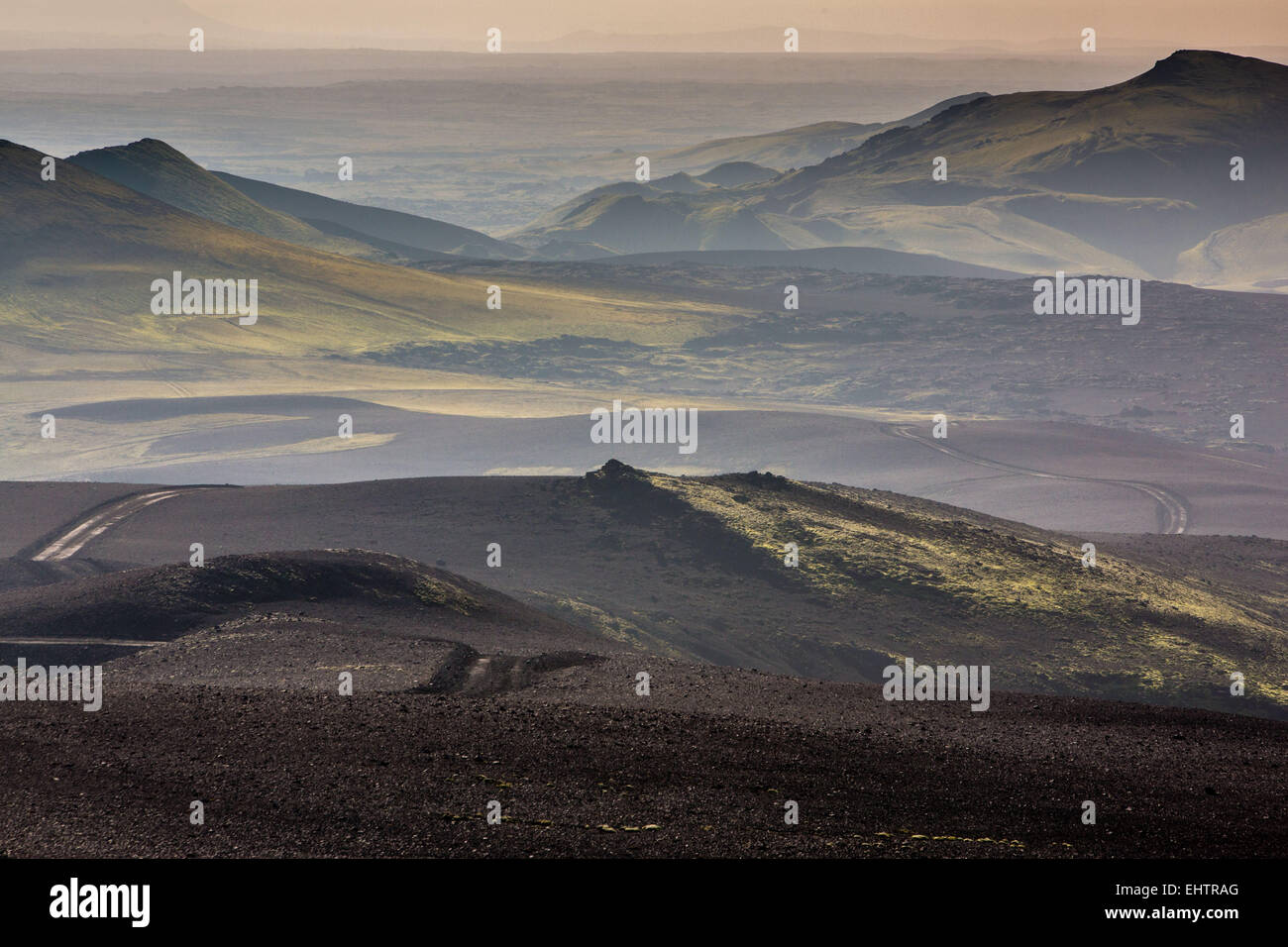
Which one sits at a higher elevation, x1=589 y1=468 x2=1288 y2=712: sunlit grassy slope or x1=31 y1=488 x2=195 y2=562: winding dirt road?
x1=31 y1=488 x2=195 y2=562: winding dirt road

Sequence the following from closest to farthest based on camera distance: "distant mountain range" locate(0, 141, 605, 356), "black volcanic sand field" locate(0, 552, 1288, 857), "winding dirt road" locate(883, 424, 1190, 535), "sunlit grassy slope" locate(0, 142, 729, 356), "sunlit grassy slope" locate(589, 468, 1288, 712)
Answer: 1. "black volcanic sand field" locate(0, 552, 1288, 857)
2. "sunlit grassy slope" locate(589, 468, 1288, 712)
3. "winding dirt road" locate(883, 424, 1190, 535)
4. "distant mountain range" locate(0, 141, 605, 356)
5. "sunlit grassy slope" locate(0, 142, 729, 356)

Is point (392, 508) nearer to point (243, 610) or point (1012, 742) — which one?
point (243, 610)

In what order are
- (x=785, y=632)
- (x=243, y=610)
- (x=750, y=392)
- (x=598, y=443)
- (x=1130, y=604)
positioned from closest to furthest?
(x=243, y=610), (x=785, y=632), (x=1130, y=604), (x=598, y=443), (x=750, y=392)

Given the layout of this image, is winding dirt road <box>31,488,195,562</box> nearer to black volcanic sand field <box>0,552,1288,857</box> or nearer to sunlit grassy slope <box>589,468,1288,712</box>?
sunlit grassy slope <box>589,468,1288,712</box>

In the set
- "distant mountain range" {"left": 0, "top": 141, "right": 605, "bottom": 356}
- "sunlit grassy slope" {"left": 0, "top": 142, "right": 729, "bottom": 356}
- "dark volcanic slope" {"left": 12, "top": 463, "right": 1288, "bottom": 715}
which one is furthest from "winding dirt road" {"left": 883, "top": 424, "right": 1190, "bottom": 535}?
"distant mountain range" {"left": 0, "top": 141, "right": 605, "bottom": 356}

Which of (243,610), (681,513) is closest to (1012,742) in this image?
(243,610)

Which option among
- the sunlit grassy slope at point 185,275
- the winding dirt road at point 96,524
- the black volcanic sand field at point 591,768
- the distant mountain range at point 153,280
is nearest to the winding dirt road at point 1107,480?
the sunlit grassy slope at point 185,275

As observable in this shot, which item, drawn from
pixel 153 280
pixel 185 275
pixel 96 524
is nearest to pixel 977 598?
pixel 96 524
